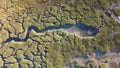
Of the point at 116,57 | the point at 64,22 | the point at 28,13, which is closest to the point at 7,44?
the point at 28,13

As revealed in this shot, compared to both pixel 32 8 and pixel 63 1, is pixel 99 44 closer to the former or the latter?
pixel 63 1

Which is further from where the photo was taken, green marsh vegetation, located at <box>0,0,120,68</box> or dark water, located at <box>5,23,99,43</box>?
dark water, located at <box>5,23,99,43</box>

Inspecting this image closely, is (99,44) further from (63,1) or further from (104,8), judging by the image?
(63,1)

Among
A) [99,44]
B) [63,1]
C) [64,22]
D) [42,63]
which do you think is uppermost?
[63,1]

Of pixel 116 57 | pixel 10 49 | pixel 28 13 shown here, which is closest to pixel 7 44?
pixel 10 49

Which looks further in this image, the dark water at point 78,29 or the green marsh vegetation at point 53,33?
the dark water at point 78,29

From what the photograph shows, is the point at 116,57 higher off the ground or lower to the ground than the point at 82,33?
lower

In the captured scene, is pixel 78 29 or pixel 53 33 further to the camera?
pixel 78 29

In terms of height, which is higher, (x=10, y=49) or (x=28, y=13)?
(x=28, y=13)

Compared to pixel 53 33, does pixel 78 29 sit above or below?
above
